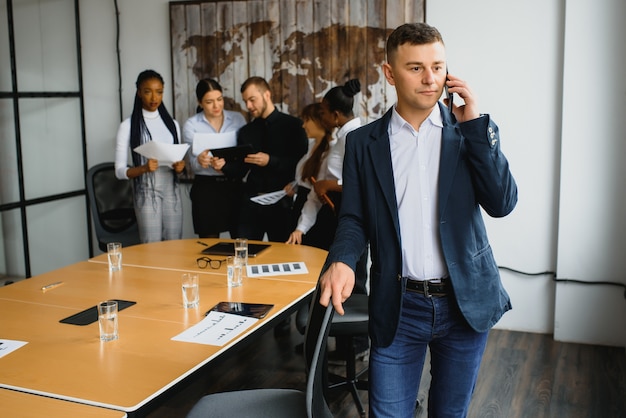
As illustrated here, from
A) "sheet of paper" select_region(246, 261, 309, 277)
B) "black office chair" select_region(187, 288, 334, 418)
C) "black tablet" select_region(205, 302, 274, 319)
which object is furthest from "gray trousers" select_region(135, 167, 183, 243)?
"black office chair" select_region(187, 288, 334, 418)

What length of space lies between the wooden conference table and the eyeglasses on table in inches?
1.2

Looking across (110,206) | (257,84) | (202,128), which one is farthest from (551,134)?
(110,206)

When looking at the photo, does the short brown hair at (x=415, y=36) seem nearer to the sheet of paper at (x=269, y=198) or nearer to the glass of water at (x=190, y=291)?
the glass of water at (x=190, y=291)

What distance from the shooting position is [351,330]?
3.15m

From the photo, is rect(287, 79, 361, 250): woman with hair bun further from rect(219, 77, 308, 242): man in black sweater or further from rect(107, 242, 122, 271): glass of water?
rect(107, 242, 122, 271): glass of water

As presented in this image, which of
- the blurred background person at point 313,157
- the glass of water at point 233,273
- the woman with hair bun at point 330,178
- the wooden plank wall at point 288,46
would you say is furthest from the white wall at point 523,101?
the glass of water at point 233,273

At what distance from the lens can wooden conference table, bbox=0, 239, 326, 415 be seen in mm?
1914

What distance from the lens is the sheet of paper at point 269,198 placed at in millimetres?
4172

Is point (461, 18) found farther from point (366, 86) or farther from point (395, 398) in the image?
point (395, 398)

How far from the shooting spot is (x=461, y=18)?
439 cm

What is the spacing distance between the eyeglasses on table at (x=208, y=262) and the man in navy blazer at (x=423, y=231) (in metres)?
1.45

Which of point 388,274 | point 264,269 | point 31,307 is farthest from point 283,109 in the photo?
point 388,274

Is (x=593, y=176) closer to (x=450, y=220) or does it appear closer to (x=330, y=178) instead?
(x=330, y=178)

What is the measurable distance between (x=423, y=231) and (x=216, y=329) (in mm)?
849
